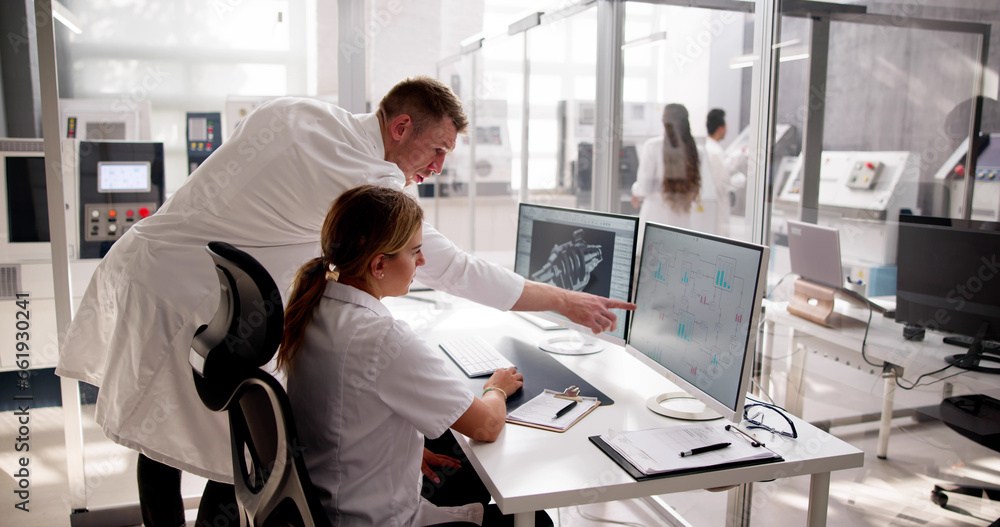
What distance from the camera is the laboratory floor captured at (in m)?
1.94

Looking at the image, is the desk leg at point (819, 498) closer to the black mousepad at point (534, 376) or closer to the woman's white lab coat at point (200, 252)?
the black mousepad at point (534, 376)

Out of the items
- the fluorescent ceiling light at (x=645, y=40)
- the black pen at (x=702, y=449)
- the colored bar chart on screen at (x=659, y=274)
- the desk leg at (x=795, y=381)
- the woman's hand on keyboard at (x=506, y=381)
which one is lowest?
the desk leg at (x=795, y=381)

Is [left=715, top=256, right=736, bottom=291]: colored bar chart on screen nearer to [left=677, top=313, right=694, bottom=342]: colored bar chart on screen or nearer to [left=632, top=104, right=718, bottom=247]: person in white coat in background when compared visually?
[left=677, top=313, right=694, bottom=342]: colored bar chart on screen

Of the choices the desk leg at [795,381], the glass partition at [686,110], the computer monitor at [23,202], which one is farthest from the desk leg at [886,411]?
the computer monitor at [23,202]

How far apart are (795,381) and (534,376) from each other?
1430 millimetres

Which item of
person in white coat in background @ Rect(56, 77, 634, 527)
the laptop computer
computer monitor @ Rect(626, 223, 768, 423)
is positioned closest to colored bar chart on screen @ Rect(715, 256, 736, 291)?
computer monitor @ Rect(626, 223, 768, 423)

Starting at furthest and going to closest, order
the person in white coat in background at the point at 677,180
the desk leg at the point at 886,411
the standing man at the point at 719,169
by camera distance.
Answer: the standing man at the point at 719,169, the person in white coat in background at the point at 677,180, the desk leg at the point at 886,411

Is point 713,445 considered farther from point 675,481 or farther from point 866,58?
point 866,58

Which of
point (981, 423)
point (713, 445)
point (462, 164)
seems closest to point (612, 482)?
point (713, 445)

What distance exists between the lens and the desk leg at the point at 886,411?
2.07 m

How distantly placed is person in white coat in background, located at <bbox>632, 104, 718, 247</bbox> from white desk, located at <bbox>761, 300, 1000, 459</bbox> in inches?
53.9

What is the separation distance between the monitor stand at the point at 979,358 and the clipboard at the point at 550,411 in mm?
1016

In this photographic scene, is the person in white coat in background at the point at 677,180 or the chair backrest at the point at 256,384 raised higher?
the person in white coat in background at the point at 677,180

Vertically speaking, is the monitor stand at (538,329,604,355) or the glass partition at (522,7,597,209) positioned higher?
the glass partition at (522,7,597,209)
